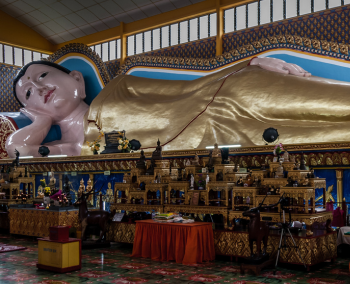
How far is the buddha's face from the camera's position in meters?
12.7

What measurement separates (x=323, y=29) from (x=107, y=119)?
5246mm

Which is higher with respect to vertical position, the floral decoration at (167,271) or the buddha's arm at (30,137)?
the buddha's arm at (30,137)

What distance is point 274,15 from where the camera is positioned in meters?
10.6

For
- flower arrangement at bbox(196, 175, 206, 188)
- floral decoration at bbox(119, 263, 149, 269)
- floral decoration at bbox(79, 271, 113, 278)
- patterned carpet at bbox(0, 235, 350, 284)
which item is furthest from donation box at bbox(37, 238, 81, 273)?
flower arrangement at bbox(196, 175, 206, 188)

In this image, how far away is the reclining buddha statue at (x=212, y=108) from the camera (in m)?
7.71

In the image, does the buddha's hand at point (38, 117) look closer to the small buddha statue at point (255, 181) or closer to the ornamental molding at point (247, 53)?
the ornamental molding at point (247, 53)

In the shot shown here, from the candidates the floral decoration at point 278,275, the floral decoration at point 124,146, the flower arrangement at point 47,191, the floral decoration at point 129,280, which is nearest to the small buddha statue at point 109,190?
the floral decoration at point 124,146

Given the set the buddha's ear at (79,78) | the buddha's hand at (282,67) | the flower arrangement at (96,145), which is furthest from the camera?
the buddha's ear at (79,78)

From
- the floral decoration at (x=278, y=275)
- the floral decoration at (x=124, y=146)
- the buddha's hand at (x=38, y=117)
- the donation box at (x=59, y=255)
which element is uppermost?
the buddha's hand at (x=38, y=117)

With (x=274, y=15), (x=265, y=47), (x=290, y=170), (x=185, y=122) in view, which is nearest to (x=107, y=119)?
(x=185, y=122)

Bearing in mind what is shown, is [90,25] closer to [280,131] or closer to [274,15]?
[274,15]

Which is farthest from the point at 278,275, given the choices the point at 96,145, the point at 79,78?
the point at 79,78

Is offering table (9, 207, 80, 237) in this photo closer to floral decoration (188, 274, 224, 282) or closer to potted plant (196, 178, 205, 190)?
potted plant (196, 178, 205, 190)

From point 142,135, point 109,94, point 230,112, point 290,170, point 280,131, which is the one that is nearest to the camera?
point 290,170
